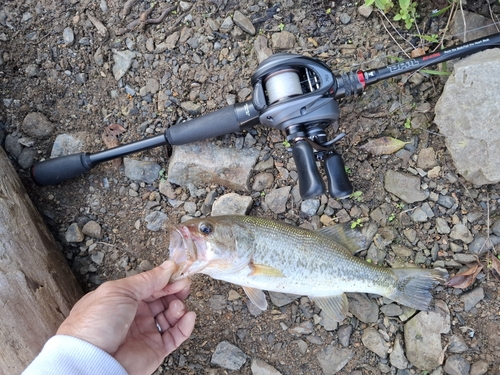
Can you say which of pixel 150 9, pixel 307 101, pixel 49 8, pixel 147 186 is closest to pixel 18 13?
pixel 49 8

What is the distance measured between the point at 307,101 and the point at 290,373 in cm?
243

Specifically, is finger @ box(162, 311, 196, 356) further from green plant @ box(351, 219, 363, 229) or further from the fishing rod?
green plant @ box(351, 219, 363, 229)

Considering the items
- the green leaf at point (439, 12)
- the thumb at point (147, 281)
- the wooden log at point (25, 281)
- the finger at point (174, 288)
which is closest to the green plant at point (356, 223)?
the finger at point (174, 288)

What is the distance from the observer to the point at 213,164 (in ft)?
13.0

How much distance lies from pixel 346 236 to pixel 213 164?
136 centimetres

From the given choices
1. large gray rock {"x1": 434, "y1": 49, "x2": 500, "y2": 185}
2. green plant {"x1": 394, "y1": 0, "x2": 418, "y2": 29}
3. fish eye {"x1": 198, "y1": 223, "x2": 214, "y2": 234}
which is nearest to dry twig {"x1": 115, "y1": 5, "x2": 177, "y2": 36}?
green plant {"x1": 394, "y1": 0, "x2": 418, "y2": 29}

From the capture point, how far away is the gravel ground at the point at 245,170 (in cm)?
387

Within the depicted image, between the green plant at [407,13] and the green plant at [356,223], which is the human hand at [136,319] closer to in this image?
the green plant at [356,223]

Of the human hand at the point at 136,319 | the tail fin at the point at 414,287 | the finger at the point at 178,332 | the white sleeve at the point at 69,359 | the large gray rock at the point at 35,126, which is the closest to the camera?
the white sleeve at the point at 69,359

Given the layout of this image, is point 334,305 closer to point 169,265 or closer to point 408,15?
point 169,265

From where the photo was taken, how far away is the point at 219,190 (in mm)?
4047

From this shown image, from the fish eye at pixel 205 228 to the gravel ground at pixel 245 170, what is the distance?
2.59 ft

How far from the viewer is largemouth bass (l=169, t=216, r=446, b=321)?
10.2ft

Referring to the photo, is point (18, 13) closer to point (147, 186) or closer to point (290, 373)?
point (147, 186)
